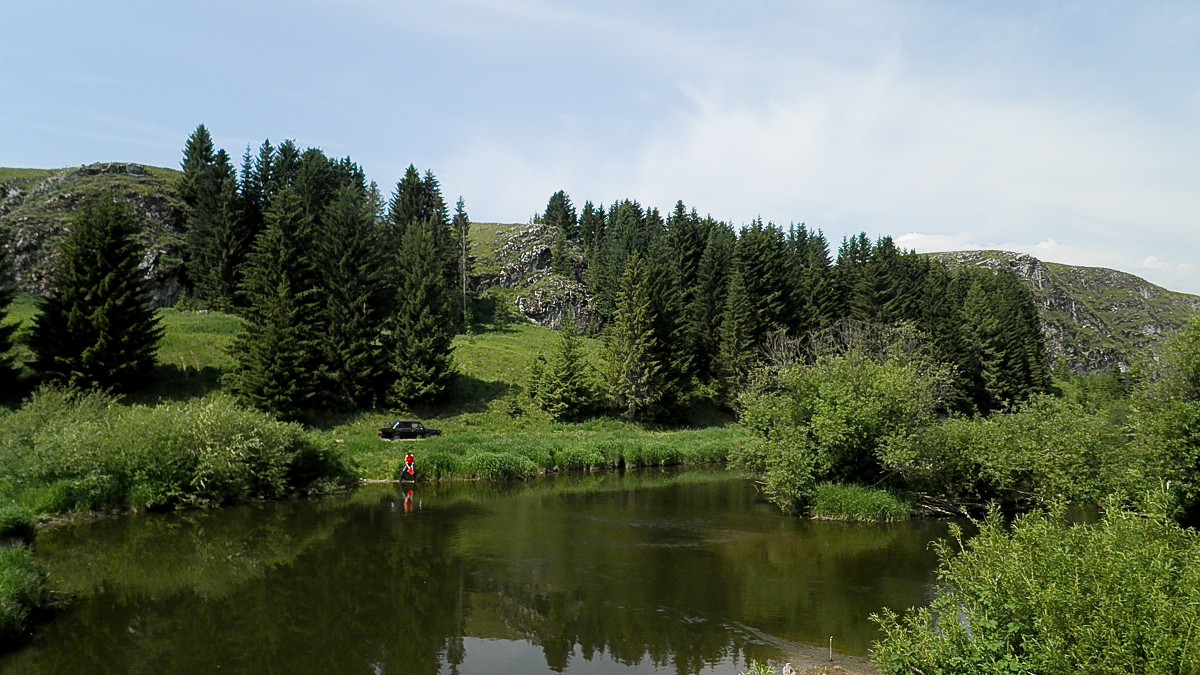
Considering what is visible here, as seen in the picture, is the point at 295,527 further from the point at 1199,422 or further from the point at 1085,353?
the point at 1085,353

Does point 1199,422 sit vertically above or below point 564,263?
below

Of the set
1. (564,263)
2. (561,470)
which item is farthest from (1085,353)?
(561,470)

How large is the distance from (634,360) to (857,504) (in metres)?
29.8

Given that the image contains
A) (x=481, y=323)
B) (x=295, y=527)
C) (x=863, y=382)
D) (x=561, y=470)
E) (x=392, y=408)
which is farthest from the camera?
(x=481, y=323)

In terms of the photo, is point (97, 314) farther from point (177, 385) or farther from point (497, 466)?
point (497, 466)

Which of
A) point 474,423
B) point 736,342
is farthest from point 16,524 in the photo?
point 736,342

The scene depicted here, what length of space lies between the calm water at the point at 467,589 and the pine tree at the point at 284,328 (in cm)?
1529

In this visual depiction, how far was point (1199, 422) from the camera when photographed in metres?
21.6

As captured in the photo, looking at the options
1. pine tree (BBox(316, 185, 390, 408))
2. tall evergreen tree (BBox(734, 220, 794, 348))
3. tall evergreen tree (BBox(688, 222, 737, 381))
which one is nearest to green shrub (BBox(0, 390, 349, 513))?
pine tree (BBox(316, 185, 390, 408))

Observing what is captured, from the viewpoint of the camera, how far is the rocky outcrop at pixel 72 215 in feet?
197

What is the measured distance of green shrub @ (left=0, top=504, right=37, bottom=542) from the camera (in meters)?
20.0

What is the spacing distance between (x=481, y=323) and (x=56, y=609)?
7136 cm

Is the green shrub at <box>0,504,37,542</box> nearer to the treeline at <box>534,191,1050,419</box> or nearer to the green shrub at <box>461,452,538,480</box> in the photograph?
the green shrub at <box>461,452,538,480</box>

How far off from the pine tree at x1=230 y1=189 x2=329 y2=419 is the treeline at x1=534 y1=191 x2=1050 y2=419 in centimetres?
1704
